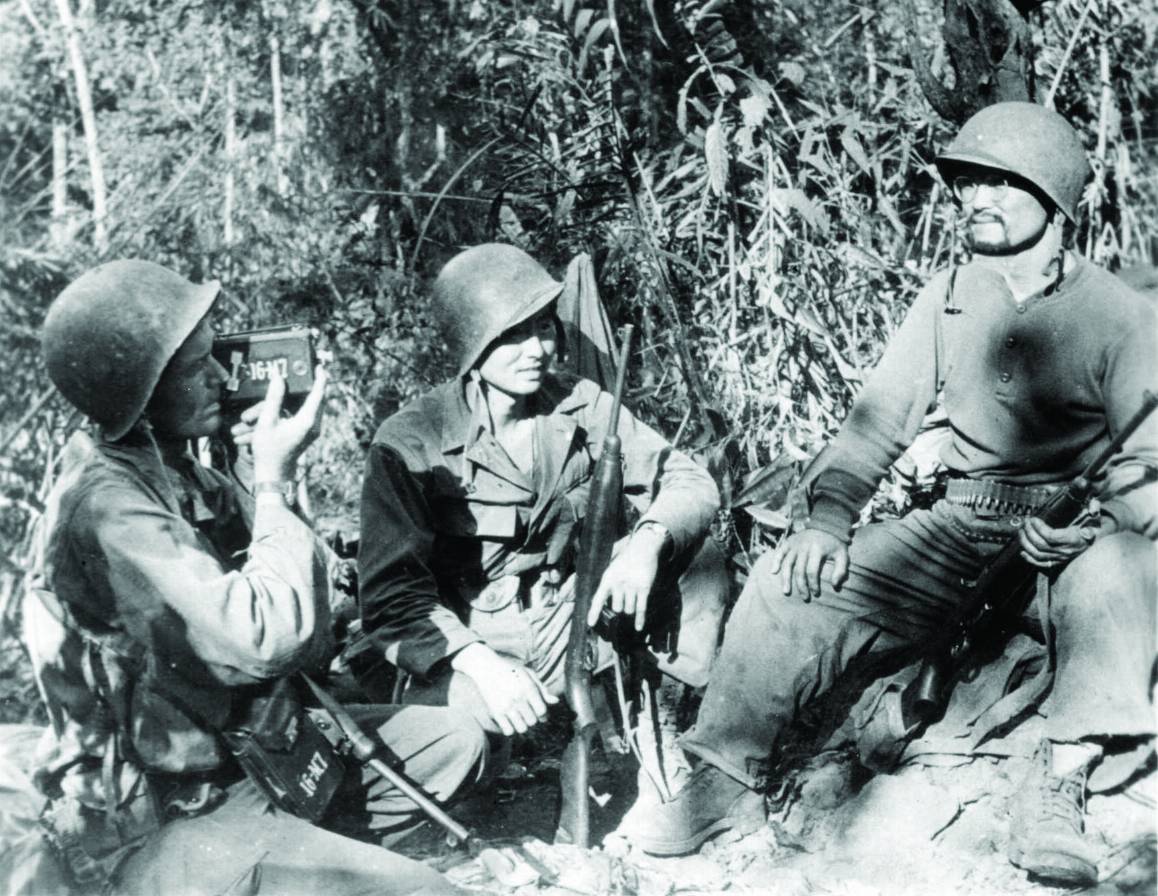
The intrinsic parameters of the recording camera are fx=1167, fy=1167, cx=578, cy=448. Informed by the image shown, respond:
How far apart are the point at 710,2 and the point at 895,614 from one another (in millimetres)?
3098

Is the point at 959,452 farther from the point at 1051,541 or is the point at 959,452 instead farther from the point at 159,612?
the point at 159,612

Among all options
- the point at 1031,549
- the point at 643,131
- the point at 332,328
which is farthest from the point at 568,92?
the point at 1031,549

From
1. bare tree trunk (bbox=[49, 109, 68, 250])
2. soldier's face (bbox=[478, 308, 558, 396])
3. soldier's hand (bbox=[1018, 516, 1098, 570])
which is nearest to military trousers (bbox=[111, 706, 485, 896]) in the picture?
soldier's face (bbox=[478, 308, 558, 396])

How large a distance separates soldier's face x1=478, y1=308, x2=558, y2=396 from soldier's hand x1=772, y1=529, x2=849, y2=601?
A: 1034 millimetres

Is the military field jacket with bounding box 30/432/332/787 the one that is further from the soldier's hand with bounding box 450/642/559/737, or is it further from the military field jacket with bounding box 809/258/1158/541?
the military field jacket with bounding box 809/258/1158/541

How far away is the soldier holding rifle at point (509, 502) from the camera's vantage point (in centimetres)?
381

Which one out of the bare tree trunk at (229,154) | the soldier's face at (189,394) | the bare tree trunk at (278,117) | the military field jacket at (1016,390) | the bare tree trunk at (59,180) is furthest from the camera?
the bare tree trunk at (59,180)

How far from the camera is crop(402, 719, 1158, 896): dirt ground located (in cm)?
323

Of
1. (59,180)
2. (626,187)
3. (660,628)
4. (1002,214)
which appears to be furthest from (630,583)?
(59,180)

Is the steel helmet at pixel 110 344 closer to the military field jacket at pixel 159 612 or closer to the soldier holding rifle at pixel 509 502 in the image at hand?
the military field jacket at pixel 159 612

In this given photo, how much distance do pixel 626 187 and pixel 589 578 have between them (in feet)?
7.43

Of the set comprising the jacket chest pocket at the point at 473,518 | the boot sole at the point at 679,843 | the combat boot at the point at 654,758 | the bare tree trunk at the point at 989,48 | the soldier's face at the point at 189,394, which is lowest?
the combat boot at the point at 654,758

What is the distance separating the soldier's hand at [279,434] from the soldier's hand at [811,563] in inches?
61.5

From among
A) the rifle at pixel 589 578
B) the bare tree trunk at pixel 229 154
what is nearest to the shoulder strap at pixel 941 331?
the rifle at pixel 589 578
